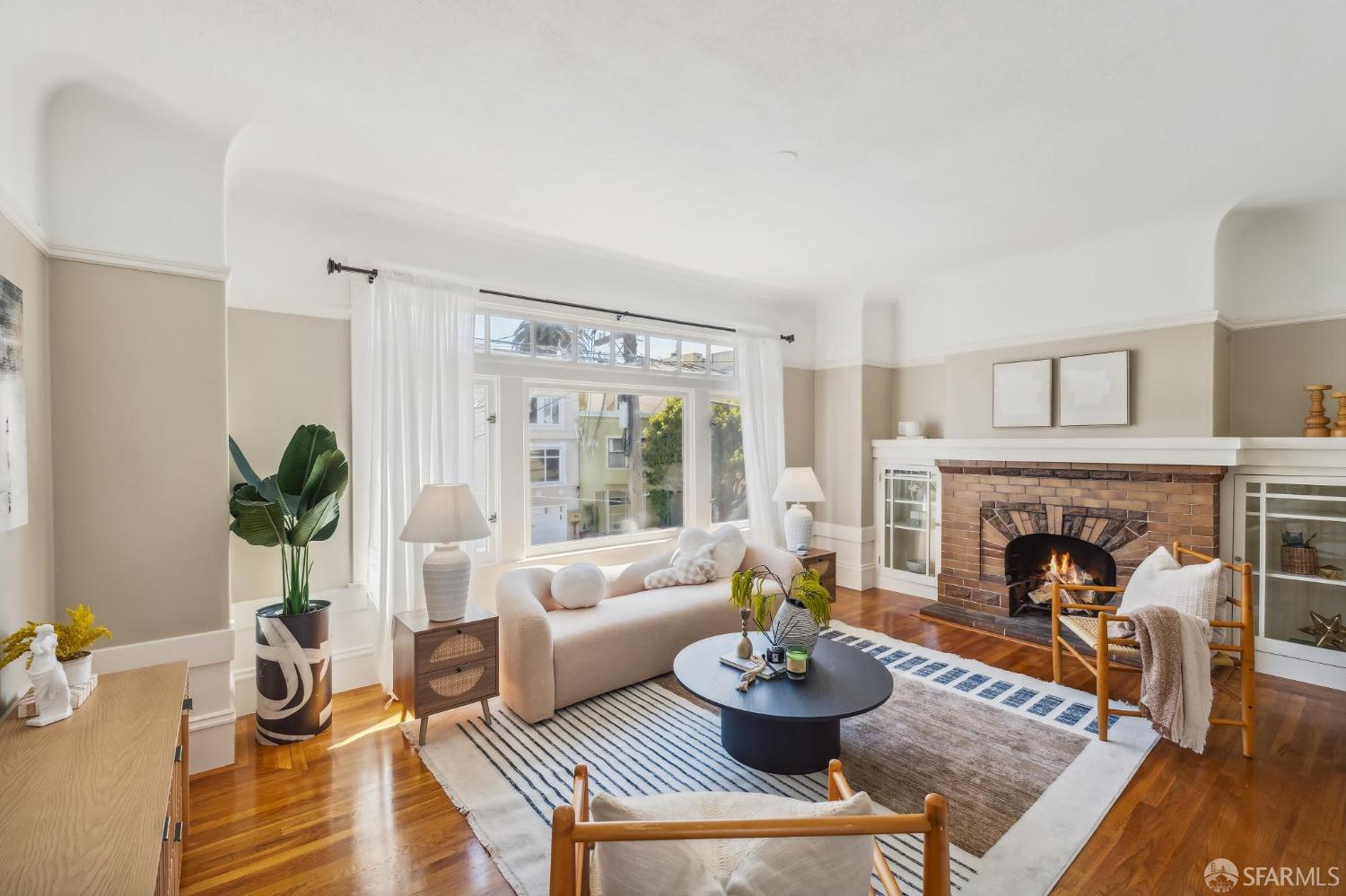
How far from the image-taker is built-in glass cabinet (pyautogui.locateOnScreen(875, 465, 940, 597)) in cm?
517

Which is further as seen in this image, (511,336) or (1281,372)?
(511,336)

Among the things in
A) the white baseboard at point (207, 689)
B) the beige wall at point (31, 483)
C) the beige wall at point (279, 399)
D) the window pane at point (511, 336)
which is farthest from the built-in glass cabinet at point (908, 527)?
the beige wall at point (31, 483)

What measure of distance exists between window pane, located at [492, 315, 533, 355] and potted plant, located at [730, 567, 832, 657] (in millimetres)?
2233

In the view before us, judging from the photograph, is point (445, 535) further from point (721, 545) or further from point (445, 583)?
point (721, 545)

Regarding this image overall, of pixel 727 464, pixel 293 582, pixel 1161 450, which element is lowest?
pixel 293 582

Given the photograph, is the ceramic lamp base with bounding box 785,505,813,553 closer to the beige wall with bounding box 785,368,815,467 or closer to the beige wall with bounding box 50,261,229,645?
the beige wall with bounding box 785,368,815,467

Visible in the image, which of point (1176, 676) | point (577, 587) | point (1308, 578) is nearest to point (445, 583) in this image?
point (577, 587)

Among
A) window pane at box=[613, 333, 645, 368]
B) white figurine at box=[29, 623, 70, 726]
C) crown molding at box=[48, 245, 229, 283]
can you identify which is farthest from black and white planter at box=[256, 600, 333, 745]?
window pane at box=[613, 333, 645, 368]

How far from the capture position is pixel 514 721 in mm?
2980

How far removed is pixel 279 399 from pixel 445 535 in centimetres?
119

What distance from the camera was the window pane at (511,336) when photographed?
394cm

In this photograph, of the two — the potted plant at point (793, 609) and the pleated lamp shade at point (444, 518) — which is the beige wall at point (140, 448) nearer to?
the pleated lamp shade at point (444, 518)

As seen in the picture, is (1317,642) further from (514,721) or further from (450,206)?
(450,206)

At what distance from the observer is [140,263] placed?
7.87 feet
